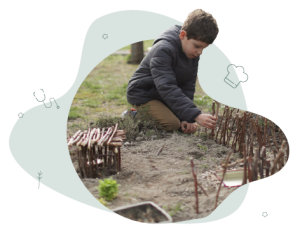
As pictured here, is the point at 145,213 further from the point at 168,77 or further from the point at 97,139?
the point at 168,77

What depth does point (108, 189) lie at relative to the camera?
262 cm

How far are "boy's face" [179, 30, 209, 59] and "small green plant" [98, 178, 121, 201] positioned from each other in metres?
1.57

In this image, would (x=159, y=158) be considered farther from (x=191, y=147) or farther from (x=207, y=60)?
(x=207, y=60)

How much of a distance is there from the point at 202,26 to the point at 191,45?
0.92 feet

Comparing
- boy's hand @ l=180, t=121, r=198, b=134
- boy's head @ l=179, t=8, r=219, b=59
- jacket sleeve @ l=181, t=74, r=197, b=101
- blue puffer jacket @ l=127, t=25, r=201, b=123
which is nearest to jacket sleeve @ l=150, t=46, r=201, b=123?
blue puffer jacket @ l=127, t=25, r=201, b=123

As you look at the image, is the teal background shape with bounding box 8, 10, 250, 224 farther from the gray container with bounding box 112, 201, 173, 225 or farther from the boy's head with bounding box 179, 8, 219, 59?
the boy's head with bounding box 179, 8, 219, 59

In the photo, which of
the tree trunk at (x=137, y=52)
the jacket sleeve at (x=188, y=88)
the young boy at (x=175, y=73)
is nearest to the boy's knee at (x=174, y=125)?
the young boy at (x=175, y=73)

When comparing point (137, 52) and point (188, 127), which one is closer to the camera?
point (188, 127)

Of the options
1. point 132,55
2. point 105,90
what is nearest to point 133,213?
point 105,90

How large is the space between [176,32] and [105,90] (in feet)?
7.00

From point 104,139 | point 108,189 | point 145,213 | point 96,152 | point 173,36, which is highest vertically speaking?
point 173,36

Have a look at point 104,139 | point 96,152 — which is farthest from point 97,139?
point 96,152

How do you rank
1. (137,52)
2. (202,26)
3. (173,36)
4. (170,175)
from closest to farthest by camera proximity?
1. (170,175)
2. (202,26)
3. (173,36)
4. (137,52)

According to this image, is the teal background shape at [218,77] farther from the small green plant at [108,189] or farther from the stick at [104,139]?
the small green plant at [108,189]
